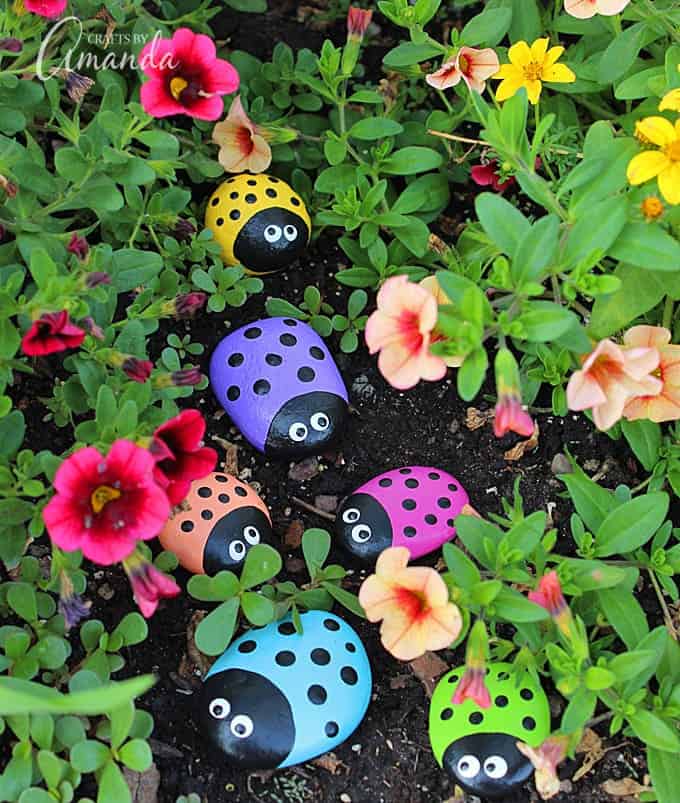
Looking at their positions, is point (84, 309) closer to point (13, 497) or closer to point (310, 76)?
point (13, 497)

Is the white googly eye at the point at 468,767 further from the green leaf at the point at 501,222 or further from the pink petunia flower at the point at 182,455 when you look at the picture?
the green leaf at the point at 501,222

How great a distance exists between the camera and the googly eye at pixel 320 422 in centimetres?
225

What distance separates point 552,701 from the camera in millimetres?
2092

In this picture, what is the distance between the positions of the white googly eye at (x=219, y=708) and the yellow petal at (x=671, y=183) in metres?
1.15

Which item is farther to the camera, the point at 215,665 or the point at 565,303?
the point at 565,303

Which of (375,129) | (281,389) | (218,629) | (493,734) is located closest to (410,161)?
(375,129)

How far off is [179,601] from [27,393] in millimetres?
557

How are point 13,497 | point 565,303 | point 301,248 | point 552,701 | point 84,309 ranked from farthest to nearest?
point 301,248
point 565,303
point 552,701
point 13,497
point 84,309

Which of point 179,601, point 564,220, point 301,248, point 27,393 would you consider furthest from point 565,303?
point 27,393

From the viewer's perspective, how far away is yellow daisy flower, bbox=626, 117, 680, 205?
1931mm

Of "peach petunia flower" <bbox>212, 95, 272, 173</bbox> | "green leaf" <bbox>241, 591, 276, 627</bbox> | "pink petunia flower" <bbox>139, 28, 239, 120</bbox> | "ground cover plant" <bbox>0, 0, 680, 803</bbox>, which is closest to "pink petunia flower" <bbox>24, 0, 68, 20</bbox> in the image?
"ground cover plant" <bbox>0, 0, 680, 803</bbox>

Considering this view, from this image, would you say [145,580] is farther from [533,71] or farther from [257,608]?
[533,71]

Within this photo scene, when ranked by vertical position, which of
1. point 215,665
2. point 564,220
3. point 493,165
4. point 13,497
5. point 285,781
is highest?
point 564,220

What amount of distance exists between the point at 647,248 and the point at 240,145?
95 centimetres
